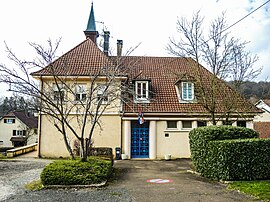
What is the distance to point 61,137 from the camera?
62.1 feet

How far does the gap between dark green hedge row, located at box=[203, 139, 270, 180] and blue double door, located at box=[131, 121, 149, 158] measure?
32.7ft

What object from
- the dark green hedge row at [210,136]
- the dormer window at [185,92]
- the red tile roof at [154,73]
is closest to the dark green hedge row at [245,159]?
the dark green hedge row at [210,136]

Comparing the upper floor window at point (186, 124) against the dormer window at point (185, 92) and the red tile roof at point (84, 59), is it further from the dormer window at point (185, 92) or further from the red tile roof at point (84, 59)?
the red tile roof at point (84, 59)

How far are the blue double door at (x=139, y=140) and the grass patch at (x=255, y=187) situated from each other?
1051 cm

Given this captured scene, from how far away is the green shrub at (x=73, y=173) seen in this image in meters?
9.10

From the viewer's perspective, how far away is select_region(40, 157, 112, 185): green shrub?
910cm

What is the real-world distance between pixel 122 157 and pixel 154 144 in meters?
2.52

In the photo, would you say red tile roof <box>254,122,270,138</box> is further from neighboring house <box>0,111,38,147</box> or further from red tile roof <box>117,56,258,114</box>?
neighboring house <box>0,111,38,147</box>

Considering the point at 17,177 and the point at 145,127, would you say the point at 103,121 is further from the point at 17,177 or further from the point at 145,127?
the point at 17,177

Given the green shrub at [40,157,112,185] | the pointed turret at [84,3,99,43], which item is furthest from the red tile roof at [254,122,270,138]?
the green shrub at [40,157,112,185]

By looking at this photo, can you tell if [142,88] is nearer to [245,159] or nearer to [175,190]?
[245,159]

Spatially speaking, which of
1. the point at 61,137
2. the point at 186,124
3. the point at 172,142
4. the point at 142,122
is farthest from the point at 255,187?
the point at 61,137

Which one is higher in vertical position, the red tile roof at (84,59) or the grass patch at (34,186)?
the red tile roof at (84,59)

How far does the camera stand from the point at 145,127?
19.5 meters
